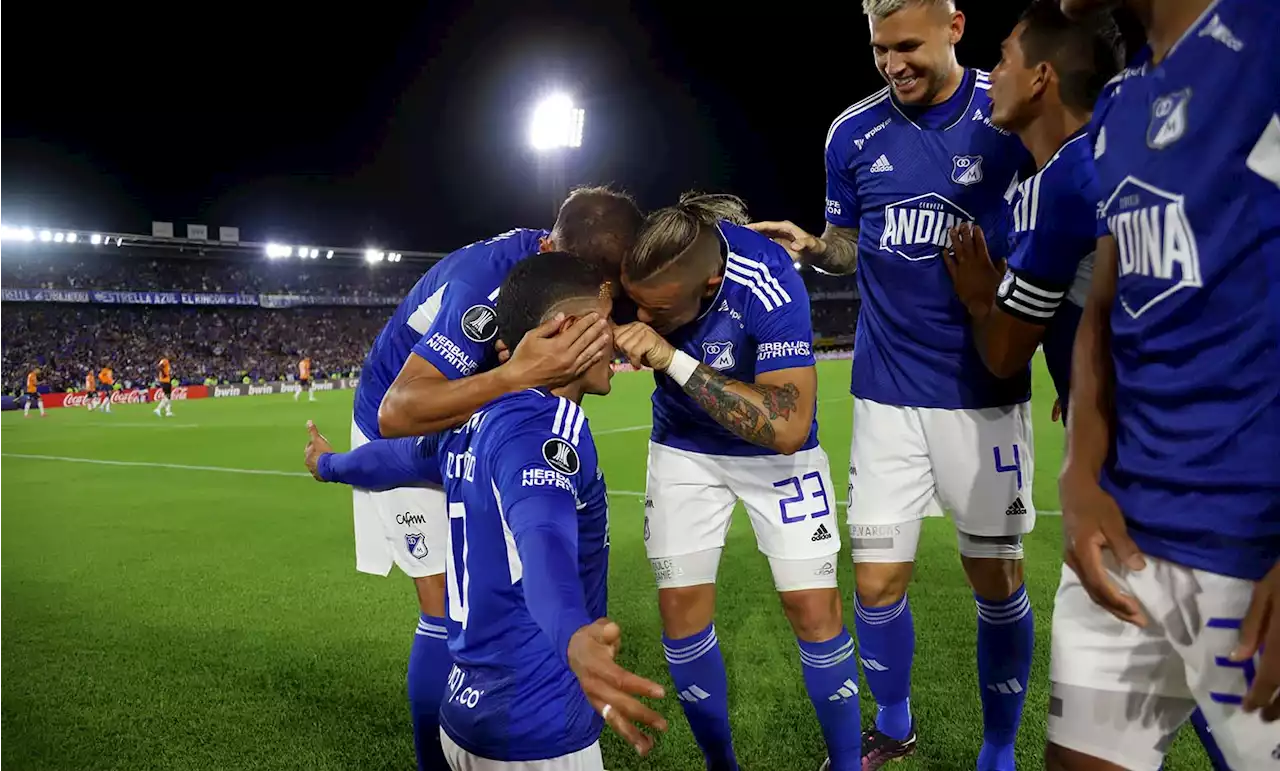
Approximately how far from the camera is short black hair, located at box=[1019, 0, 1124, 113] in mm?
2391

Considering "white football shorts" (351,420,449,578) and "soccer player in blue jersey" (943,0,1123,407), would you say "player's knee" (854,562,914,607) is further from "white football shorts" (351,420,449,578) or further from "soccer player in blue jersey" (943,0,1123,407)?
"white football shorts" (351,420,449,578)

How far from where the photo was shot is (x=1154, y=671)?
5.46 feet

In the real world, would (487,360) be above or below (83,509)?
above

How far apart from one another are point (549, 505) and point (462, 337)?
1203 millimetres

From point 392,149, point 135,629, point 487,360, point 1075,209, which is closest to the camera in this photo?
point 1075,209

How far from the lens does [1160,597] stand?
1631mm

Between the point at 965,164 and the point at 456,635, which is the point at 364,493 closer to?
the point at 456,635

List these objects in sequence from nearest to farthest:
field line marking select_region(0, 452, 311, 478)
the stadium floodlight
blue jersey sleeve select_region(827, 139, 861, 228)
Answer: blue jersey sleeve select_region(827, 139, 861, 228) → field line marking select_region(0, 452, 311, 478) → the stadium floodlight

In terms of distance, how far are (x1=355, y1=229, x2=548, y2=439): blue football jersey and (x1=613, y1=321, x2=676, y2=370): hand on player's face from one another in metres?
0.43

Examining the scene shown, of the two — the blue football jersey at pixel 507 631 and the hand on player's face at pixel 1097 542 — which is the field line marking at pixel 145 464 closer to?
the blue football jersey at pixel 507 631

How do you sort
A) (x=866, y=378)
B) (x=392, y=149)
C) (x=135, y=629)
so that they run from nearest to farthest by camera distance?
(x=866, y=378)
(x=135, y=629)
(x=392, y=149)

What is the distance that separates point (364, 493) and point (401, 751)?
1.11 meters

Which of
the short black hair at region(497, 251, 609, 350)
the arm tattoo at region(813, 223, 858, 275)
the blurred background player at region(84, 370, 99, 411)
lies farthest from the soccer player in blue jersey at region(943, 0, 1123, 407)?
the blurred background player at region(84, 370, 99, 411)

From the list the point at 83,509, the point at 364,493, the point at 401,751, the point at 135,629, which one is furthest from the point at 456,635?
the point at 83,509
